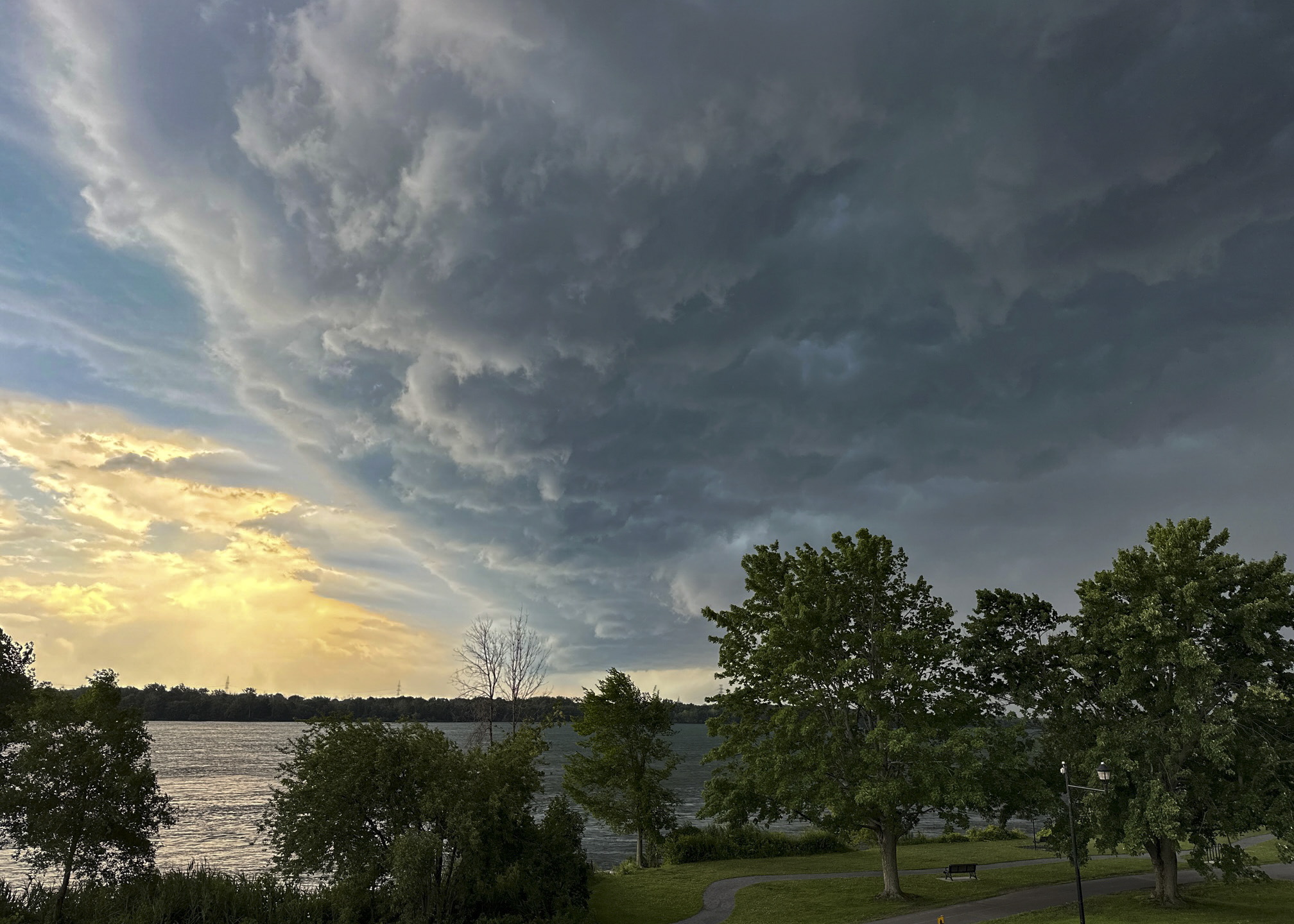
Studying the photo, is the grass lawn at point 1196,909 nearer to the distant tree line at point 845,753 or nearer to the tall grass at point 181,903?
the distant tree line at point 845,753

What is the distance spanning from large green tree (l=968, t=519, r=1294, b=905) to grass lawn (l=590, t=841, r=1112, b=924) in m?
9.73

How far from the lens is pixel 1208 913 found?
28.0 m

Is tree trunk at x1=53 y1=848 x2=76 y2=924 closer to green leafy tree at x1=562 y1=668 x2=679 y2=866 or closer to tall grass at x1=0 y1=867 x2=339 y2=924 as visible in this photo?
tall grass at x1=0 y1=867 x2=339 y2=924

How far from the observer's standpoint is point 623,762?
4716 centimetres

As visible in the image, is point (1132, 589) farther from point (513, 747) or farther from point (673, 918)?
point (513, 747)

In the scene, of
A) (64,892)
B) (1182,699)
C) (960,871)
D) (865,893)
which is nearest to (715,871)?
(865,893)

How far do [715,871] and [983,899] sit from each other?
1506 cm

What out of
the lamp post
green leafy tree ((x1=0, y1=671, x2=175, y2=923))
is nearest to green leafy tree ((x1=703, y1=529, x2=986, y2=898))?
the lamp post

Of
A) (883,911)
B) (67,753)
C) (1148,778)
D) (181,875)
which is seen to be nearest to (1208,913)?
(1148,778)

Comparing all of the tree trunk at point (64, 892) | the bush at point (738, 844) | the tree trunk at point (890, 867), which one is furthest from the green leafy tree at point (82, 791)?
the tree trunk at point (890, 867)

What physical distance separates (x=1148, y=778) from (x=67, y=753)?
41.3m

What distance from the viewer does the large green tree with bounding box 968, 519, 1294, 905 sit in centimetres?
2783

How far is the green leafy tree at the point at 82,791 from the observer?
90.8 ft

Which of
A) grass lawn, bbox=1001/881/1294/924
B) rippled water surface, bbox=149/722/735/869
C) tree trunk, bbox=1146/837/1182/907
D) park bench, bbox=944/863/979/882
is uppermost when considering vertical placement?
tree trunk, bbox=1146/837/1182/907
